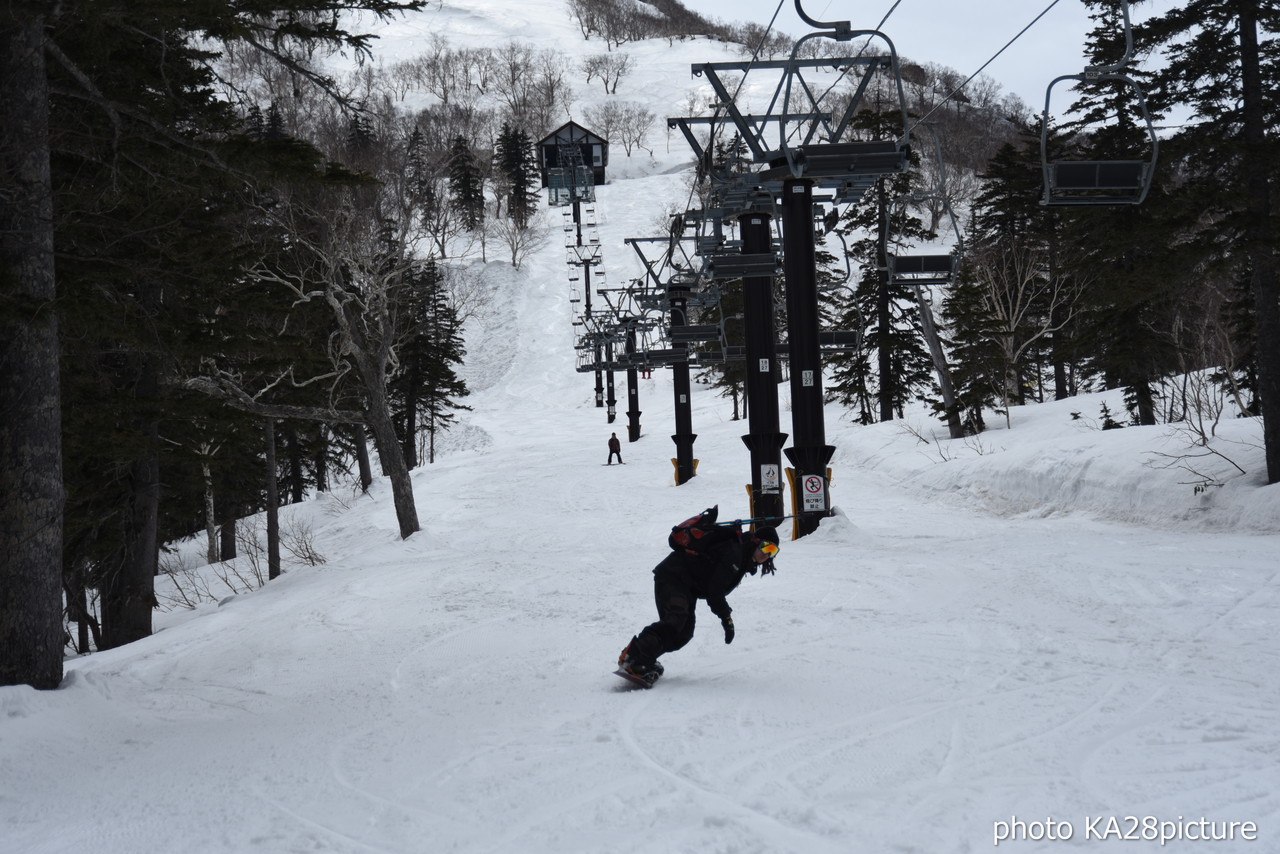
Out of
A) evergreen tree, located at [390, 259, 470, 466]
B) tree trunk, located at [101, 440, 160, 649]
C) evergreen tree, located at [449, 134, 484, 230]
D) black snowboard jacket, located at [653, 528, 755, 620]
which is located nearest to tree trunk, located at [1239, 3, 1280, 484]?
black snowboard jacket, located at [653, 528, 755, 620]

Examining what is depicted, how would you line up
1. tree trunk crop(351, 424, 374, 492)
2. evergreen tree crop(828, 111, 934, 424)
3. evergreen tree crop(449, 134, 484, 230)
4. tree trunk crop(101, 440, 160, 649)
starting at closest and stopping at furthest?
tree trunk crop(101, 440, 160, 649) → evergreen tree crop(828, 111, 934, 424) → tree trunk crop(351, 424, 374, 492) → evergreen tree crop(449, 134, 484, 230)

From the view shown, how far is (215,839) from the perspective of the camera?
14.1 ft

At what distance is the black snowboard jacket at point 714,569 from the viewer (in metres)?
6.20

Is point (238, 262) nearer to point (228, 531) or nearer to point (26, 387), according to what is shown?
point (26, 387)

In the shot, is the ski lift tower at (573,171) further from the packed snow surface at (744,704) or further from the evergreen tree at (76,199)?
the evergreen tree at (76,199)

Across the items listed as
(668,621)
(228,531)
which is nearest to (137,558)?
(668,621)

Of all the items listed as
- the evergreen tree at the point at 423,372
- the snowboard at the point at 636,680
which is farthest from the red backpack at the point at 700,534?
the evergreen tree at the point at 423,372

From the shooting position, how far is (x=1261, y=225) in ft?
40.9

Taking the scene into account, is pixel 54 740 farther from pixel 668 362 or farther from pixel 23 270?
pixel 668 362

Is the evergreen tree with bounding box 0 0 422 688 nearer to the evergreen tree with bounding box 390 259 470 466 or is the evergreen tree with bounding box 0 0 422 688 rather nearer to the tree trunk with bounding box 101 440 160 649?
the tree trunk with bounding box 101 440 160 649

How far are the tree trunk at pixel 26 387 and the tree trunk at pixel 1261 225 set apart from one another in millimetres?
14403

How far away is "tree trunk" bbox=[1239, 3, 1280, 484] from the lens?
12500 millimetres

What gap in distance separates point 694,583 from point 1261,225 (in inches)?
440

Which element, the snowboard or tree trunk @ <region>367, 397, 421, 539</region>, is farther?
tree trunk @ <region>367, 397, 421, 539</region>
